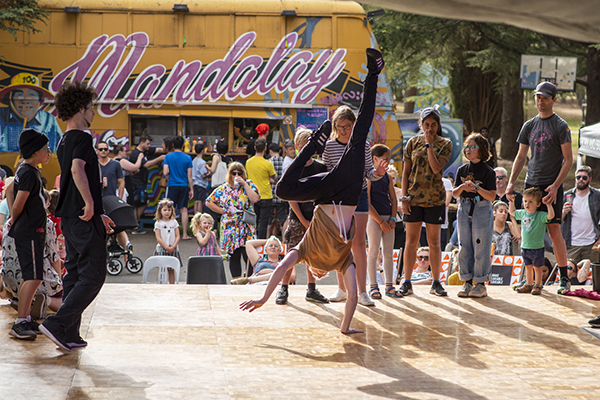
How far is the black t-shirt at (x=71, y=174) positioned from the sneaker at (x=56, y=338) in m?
0.80

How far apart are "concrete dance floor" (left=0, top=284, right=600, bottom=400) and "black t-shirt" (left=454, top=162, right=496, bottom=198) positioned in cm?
118

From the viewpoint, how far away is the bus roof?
43.6 feet

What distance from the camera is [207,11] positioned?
1348cm

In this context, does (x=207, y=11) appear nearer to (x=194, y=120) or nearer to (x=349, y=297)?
(x=194, y=120)

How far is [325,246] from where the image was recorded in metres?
5.16

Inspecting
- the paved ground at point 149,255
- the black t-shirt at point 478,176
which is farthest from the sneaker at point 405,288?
the paved ground at point 149,255

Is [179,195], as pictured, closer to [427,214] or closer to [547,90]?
[427,214]

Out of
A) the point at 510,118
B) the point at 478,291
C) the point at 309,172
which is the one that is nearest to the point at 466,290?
the point at 478,291

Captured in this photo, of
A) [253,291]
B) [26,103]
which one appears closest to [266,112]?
[26,103]

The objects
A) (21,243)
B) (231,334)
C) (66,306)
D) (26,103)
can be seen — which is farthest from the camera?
(26,103)

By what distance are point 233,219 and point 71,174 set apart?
429 centimetres

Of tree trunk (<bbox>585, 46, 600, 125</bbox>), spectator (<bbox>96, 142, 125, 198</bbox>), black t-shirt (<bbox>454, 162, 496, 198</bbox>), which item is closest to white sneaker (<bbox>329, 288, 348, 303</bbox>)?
black t-shirt (<bbox>454, 162, 496, 198</bbox>)

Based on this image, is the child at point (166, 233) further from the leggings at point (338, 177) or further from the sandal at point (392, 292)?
the leggings at point (338, 177)

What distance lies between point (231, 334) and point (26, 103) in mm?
9755
